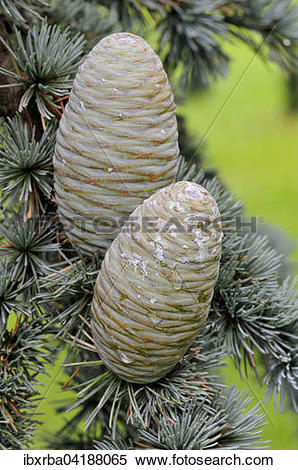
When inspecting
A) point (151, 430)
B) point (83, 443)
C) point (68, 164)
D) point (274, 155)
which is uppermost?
point (68, 164)

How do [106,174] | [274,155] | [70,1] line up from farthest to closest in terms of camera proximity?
[274,155] < [70,1] < [106,174]

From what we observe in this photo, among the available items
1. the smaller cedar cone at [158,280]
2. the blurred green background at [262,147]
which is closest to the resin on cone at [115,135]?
A: the smaller cedar cone at [158,280]

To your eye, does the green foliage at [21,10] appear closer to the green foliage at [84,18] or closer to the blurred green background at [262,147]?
the green foliage at [84,18]

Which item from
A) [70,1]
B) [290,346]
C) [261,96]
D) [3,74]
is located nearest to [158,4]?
[70,1]

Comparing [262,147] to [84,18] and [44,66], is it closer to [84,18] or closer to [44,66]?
[84,18]

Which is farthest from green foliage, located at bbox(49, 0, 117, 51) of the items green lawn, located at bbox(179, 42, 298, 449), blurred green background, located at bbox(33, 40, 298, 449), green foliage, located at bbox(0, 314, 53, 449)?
green lawn, located at bbox(179, 42, 298, 449)

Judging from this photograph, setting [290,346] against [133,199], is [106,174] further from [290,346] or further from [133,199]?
[290,346]
